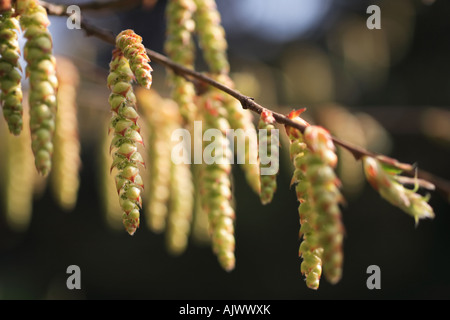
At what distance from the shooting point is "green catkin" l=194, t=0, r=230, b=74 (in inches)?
37.2

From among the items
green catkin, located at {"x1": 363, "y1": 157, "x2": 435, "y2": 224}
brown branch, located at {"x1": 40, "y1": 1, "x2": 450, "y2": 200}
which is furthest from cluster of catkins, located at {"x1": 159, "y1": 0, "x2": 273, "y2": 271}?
green catkin, located at {"x1": 363, "y1": 157, "x2": 435, "y2": 224}

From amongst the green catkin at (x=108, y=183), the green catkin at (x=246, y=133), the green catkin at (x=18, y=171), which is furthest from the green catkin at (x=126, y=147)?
the green catkin at (x=108, y=183)

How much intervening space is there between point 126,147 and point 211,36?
494 millimetres

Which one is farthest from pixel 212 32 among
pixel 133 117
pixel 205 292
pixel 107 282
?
pixel 107 282

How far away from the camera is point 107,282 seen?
17.8ft

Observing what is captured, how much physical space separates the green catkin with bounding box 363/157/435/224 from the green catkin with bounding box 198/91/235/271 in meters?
0.26

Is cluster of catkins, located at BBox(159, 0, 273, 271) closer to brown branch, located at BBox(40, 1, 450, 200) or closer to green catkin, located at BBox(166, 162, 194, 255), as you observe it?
brown branch, located at BBox(40, 1, 450, 200)

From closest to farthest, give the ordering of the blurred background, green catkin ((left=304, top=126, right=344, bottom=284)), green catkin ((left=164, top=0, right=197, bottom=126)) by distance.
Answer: green catkin ((left=304, top=126, right=344, bottom=284)) < green catkin ((left=164, top=0, right=197, bottom=126)) < the blurred background

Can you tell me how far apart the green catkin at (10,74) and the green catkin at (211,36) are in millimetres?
445

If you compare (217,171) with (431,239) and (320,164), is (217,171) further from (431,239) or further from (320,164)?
(431,239)

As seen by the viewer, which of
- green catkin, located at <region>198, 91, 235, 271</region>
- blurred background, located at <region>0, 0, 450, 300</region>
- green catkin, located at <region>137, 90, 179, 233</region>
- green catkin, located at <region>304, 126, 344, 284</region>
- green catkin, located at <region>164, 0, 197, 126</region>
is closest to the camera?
green catkin, located at <region>304, 126, 344, 284</region>

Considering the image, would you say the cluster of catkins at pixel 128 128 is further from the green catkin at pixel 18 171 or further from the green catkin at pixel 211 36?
the green catkin at pixel 18 171

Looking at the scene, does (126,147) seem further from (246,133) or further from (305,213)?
(246,133)

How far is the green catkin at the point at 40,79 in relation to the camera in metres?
0.49
